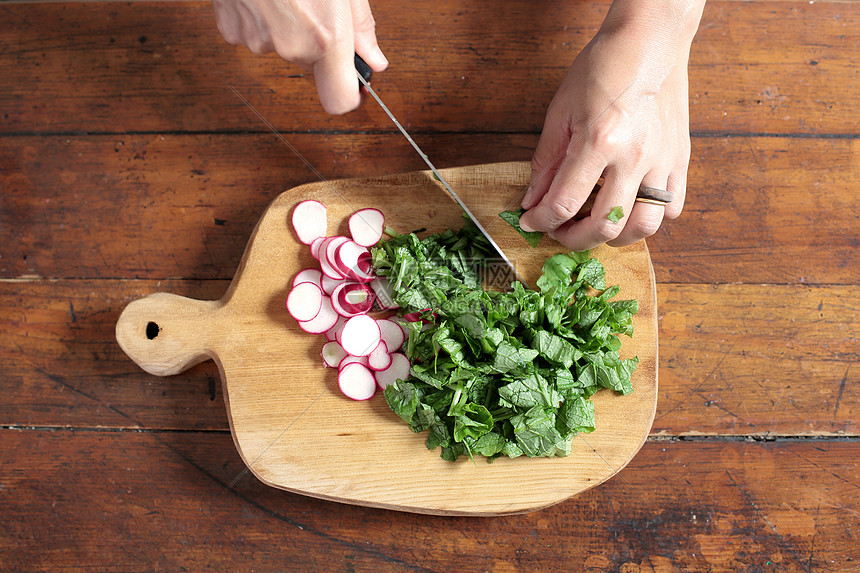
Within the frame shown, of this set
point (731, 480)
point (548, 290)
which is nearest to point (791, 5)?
point (548, 290)

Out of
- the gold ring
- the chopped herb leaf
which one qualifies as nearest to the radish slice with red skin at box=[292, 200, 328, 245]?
the chopped herb leaf

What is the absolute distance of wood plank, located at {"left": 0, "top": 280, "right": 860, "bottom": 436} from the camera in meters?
2.60

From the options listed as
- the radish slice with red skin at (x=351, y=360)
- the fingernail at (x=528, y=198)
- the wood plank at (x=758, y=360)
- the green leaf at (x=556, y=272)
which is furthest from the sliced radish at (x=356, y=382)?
the wood plank at (x=758, y=360)

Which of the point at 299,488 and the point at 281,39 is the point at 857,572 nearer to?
the point at 299,488

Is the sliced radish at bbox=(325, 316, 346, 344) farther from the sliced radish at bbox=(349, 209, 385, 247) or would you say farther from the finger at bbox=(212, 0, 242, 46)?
the finger at bbox=(212, 0, 242, 46)

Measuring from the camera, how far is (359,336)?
2.30 meters

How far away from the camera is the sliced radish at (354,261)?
2.35m

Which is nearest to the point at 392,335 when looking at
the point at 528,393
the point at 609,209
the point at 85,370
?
the point at 528,393

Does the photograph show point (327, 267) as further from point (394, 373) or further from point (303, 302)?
point (394, 373)

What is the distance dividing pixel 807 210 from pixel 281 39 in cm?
255

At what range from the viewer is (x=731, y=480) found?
8.41 feet

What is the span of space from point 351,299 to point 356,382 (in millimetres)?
348

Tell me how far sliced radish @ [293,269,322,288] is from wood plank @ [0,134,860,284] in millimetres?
475

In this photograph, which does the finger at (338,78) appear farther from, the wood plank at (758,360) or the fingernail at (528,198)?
the wood plank at (758,360)
